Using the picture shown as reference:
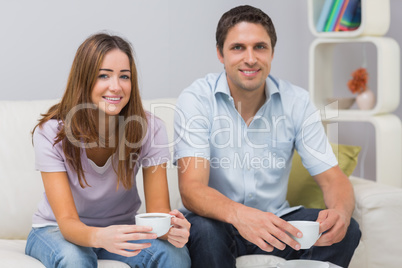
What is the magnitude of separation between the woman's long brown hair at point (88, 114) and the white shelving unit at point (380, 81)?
4.72 feet

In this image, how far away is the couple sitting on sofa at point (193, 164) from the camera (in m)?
1.59

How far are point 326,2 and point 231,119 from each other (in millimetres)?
1210

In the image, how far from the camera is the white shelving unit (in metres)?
2.77

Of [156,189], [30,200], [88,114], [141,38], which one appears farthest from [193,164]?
[141,38]

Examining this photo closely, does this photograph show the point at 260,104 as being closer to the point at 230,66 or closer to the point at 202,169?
the point at 230,66

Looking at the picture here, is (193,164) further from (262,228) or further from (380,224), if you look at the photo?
(380,224)

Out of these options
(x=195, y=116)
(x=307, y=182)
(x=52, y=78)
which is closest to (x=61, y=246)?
(x=195, y=116)

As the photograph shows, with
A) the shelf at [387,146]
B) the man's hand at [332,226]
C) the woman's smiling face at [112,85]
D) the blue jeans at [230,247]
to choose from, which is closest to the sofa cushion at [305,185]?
the blue jeans at [230,247]

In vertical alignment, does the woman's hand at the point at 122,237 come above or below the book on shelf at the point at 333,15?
below

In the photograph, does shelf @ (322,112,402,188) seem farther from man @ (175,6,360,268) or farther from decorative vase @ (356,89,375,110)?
man @ (175,6,360,268)

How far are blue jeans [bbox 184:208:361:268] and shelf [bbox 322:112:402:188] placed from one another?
1018 millimetres

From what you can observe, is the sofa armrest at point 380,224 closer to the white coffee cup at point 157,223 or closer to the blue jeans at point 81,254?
the blue jeans at point 81,254

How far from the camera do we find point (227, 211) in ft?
5.57

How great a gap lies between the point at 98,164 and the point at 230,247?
0.50 meters
